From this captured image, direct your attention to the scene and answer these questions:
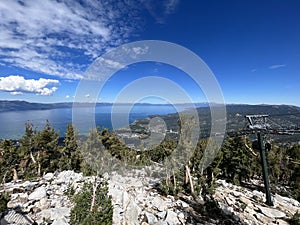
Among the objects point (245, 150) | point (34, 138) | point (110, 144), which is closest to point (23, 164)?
point (34, 138)

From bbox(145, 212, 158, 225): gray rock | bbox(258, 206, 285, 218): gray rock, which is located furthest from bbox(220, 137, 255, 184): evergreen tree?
bbox(145, 212, 158, 225): gray rock

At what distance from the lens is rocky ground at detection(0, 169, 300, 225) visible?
12.3 meters

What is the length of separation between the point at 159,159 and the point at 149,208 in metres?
9.26

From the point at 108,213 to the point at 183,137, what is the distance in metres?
9.88

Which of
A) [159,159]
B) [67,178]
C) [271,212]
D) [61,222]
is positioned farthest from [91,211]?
[159,159]

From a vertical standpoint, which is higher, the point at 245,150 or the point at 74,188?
the point at 245,150

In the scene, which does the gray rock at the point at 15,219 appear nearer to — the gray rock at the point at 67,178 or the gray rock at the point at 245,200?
the gray rock at the point at 67,178

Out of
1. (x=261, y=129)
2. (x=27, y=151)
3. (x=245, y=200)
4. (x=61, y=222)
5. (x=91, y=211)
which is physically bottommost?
(x=245, y=200)

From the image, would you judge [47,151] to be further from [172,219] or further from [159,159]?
[172,219]

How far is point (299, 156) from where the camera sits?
2659 cm

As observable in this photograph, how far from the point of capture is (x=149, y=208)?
14.7 metres

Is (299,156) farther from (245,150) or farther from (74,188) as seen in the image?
(74,188)

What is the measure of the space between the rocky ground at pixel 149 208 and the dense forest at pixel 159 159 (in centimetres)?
198

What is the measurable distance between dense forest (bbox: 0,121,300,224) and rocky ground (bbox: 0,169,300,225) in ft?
6.50
